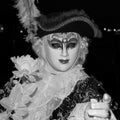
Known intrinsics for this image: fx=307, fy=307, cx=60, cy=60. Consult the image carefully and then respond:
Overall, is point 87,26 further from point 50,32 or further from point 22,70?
point 22,70

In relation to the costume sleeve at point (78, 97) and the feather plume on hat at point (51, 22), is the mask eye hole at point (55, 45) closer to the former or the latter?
the feather plume on hat at point (51, 22)

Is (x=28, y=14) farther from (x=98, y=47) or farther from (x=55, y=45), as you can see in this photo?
(x=98, y=47)

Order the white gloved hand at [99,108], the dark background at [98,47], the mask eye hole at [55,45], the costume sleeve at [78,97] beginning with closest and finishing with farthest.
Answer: the white gloved hand at [99,108], the costume sleeve at [78,97], the mask eye hole at [55,45], the dark background at [98,47]

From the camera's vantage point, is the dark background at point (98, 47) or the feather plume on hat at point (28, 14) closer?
the feather plume on hat at point (28, 14)

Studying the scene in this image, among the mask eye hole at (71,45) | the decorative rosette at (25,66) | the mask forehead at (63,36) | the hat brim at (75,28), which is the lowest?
the decorative rosette at (25,66)

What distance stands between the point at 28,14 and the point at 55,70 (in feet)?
1.34

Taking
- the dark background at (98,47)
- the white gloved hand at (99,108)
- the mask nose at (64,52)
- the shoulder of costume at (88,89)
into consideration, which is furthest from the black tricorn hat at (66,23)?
the dark background at (98,47)

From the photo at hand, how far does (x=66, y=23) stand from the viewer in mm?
1876

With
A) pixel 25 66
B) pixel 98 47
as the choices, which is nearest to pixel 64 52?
pixel 25 66

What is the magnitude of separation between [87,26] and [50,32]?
0.78ft

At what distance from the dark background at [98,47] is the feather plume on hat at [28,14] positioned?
1154 mm

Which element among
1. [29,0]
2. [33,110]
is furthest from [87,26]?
[33,110]

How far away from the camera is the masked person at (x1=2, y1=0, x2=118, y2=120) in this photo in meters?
1.86

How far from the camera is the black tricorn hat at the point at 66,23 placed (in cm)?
188
